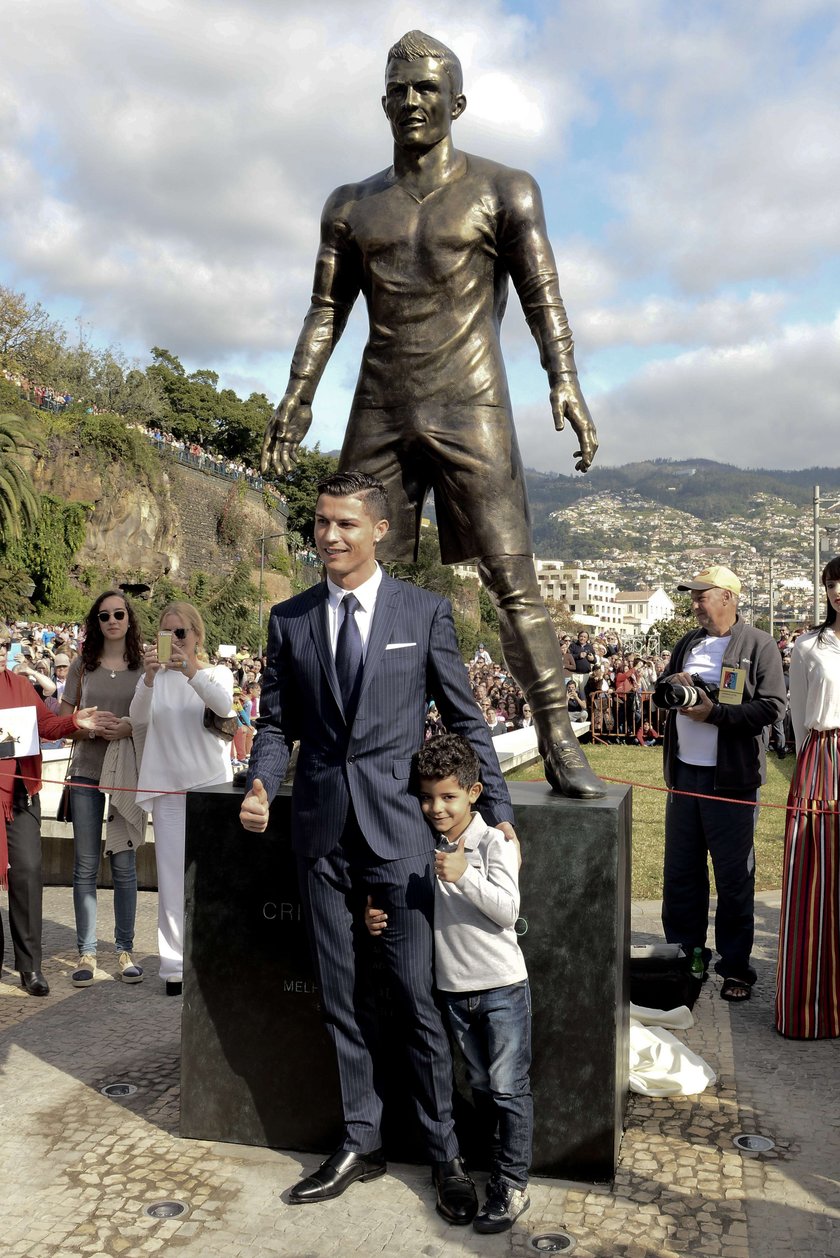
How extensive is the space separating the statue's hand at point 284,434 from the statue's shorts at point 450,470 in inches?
9.2

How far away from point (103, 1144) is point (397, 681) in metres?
1.87

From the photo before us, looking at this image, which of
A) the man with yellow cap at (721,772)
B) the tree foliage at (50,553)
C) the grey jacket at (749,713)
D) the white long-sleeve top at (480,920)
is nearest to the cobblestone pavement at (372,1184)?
the white long-sleeve top at (480,920)

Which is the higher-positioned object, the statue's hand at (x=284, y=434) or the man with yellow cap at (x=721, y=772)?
the statue's hand at (x=284, y=434)

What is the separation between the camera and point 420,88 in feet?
12.7

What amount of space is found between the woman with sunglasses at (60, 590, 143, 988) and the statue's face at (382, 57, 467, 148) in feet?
9.71

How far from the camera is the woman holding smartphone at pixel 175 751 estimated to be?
533 cm

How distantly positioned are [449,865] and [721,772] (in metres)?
2.62

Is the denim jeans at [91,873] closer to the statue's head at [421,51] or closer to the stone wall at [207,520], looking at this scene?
the statue's head at [421,51]

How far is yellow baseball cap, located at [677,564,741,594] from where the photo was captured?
17.7 feet

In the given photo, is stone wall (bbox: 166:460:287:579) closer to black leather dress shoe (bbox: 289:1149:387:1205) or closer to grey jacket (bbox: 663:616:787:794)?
grey jacket (bbox: 663:616:787:794)

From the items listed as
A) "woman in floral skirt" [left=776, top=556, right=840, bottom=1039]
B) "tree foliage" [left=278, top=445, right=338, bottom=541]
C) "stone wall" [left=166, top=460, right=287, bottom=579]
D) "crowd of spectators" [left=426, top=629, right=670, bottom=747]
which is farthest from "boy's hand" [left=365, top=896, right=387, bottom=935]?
"tree foliage" [left=278, top=445, right=338, bottom=541]

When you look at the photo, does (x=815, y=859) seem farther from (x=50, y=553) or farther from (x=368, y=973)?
(x=50, y=553)

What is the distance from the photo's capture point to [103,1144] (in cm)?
363

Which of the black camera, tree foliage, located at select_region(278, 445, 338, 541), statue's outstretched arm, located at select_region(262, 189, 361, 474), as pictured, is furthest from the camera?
tree foliage, located at select_region(278, 445, 338, 541)
